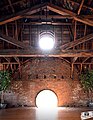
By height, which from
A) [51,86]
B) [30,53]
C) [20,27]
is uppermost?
[20,27]

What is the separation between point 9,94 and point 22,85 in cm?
86

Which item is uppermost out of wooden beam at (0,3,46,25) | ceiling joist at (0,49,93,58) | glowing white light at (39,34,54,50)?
wooden beam at (0,3,46,25)

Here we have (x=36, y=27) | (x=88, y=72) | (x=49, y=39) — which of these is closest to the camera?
(x=49, y=39)

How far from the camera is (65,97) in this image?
1130 centimetres

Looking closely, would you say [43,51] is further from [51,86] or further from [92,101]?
[92,101]

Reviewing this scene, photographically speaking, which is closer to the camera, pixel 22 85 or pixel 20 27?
pixel 20 27

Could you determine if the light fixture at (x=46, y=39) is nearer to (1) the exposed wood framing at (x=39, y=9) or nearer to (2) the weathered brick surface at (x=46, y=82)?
(1) the exposed wood framing at (x=39, y=9)

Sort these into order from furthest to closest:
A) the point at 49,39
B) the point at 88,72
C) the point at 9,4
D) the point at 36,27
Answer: the point at 88,72 < the point at 36,27 < the point at 49,39 < the point at 9,4

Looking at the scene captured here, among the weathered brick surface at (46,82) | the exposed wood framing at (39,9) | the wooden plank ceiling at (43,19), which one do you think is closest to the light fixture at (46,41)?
the wooden plank ceiling at (43,19)

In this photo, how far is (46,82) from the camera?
11398mm

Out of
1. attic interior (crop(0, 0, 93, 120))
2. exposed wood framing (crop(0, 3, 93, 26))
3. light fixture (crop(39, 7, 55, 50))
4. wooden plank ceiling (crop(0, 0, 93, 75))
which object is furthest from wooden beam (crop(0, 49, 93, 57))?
exposed wood framing (crop(0, 3, 93, 26))

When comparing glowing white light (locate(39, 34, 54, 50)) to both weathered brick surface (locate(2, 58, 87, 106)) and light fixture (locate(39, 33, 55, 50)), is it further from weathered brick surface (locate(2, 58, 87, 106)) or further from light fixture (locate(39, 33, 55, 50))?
weathered brick surface (locate(2, 58, 87, 106))

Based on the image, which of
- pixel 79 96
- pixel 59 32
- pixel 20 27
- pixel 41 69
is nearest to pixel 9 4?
pixel 20 27

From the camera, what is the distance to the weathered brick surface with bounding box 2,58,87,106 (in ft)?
37.2
